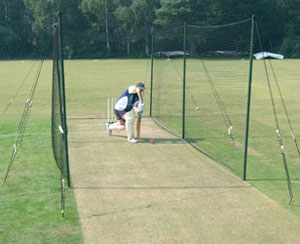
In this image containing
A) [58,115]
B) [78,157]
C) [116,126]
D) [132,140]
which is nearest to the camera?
[58,115]

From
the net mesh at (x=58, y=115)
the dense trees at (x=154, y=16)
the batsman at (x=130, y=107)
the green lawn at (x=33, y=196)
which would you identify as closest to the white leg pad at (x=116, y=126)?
the batsman at (x=130, y=107)

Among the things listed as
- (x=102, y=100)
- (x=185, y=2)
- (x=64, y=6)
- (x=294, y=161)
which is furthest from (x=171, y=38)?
(x=64, y=6)

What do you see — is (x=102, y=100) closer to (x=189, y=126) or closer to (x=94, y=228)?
(x=189, y=126)

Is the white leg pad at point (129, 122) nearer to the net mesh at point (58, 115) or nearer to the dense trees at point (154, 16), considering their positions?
the net mesh at point (58, 115)

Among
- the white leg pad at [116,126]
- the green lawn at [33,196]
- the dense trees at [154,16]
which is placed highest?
the dense trees at [154,16]

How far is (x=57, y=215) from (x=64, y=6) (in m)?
56.6

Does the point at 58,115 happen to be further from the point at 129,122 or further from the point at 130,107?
the point at 130,107

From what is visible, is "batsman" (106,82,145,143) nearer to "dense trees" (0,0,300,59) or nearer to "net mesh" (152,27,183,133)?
"net mesh" (152,27,183,133)

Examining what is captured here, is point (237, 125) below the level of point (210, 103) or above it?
below

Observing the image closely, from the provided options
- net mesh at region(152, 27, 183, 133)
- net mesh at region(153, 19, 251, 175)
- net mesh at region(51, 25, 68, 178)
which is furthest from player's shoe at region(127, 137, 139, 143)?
net mesh at region(51, 25, 68, 178)

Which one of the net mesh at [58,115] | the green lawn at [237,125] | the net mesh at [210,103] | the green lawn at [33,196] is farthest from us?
the net mesh at [210,103]

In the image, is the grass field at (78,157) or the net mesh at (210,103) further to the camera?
the net mesh at (210,103)

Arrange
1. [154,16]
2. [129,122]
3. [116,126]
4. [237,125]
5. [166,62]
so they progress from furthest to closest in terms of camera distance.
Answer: [154,16] < [166,62] < [237,125] < [116,126] < [129,122]

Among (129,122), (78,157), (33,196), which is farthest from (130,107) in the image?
(33,196)
